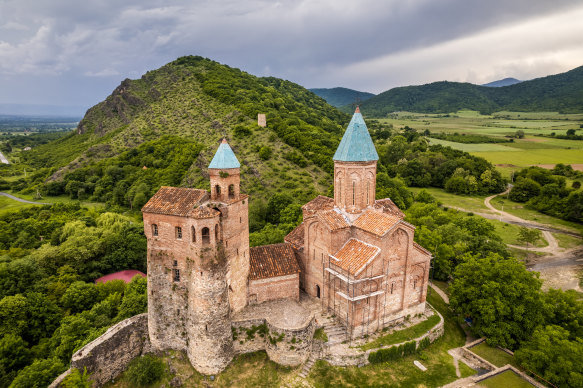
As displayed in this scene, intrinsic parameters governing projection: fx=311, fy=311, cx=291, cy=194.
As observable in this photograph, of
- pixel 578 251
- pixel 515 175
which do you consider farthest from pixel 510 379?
pixel 515 175

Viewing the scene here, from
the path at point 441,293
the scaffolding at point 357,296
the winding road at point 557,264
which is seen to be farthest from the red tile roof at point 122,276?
the winding road at point 557,264

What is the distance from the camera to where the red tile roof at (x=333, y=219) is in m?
23.4

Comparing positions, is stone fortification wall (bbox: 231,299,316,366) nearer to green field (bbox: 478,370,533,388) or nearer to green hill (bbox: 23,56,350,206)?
green field (bbox: 478,370,533,388)

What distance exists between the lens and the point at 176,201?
21.1 metres

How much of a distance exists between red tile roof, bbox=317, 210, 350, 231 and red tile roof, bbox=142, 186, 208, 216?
28.9ft

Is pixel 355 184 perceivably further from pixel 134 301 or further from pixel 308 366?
pixel 134 301

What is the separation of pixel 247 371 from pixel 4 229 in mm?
47694

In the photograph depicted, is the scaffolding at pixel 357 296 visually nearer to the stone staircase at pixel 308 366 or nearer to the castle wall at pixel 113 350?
the stone staircase at pixel 308 366

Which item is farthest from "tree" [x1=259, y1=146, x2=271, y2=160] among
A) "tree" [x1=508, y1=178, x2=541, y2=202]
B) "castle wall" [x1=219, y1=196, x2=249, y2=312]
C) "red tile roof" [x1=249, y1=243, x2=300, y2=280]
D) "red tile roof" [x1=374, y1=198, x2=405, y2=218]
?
"tree" [x1=508, y1=178, x2=541, y2=202]

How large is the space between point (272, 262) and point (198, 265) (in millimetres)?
6606

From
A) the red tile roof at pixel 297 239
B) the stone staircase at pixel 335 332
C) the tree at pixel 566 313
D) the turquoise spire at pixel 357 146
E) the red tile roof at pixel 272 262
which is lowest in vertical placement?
the stone staircase at pixel 335 332

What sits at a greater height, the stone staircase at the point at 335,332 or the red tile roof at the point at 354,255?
the red tile roof at the point at 354,255

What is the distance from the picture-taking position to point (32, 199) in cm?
6919

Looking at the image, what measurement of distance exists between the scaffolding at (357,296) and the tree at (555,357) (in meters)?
9.27
